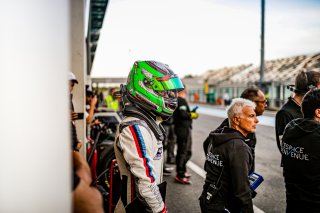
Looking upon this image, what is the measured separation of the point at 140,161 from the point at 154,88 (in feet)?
1.71

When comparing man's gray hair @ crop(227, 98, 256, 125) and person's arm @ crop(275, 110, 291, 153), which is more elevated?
man's gray hair @ crop(227, 98, 256, 125)

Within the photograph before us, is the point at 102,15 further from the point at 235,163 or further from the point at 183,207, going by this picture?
the point at 235,163

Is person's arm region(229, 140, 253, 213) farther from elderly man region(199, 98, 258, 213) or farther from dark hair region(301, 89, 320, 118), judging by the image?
dark hair region(301, 89, 320, 118)

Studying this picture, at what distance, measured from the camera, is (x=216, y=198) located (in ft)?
8.75

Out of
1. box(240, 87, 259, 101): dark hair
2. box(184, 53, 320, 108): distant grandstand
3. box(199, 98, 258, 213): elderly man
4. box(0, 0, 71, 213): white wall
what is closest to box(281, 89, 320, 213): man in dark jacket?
box(199, 98, 258, 213): elderly man

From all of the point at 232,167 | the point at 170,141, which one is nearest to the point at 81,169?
the point at 232,167

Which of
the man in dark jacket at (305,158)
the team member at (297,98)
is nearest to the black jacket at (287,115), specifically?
the team member at (297,98)

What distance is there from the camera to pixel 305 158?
8.32 feet

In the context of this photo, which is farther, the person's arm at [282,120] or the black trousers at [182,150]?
the black trousers at [182,150]

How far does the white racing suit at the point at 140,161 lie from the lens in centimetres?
203

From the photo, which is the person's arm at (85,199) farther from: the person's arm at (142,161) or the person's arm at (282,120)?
the person's arm at (282,120)

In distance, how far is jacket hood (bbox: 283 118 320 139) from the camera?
8.28ft

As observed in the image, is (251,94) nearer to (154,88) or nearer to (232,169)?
(232,169)

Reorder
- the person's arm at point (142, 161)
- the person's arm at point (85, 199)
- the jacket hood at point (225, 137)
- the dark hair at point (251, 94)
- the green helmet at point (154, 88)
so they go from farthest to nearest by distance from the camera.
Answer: the dark hair at point (251, 94) < the jacket hood at point (225, 137) < the green helmet at point (154, 88) < the person's arm at point (142, 161) < the person's arm at point (85, 199)
